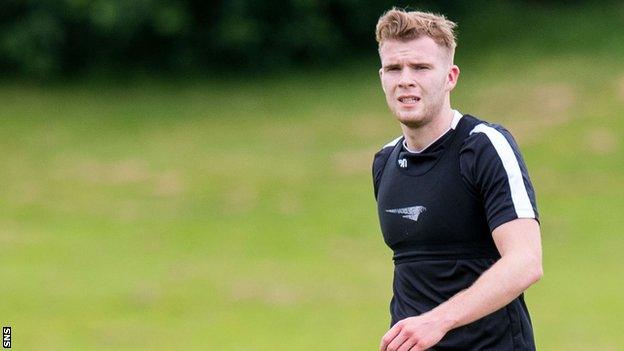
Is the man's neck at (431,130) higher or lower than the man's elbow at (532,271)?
higher

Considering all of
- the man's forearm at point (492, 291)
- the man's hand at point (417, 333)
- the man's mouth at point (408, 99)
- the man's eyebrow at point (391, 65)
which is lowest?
the man's hand at point (417, 333)

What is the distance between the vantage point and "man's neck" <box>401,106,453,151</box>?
4934 mm

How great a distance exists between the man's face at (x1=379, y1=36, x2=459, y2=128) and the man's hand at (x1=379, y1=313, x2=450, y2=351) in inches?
33.3

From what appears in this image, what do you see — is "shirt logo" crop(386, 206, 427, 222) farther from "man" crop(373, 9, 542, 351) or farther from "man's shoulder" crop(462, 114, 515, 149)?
"man's shoulder" crop(462, 114, 515, 149)

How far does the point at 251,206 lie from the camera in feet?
83.5

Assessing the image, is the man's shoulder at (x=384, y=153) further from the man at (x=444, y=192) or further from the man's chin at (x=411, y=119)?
the man's chin at (x=411, y=119)

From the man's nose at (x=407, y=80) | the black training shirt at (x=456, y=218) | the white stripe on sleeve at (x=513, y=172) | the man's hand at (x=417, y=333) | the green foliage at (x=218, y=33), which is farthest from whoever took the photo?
the green foliage at (x=218, y=33)

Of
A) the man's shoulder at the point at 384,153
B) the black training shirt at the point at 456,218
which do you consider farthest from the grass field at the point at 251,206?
the black training shirt at the point at 456,218

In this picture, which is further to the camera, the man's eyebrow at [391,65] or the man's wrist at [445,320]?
the man's eyebrow at [391,65]

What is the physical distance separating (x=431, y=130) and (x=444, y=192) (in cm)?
25

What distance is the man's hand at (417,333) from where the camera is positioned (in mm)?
4297

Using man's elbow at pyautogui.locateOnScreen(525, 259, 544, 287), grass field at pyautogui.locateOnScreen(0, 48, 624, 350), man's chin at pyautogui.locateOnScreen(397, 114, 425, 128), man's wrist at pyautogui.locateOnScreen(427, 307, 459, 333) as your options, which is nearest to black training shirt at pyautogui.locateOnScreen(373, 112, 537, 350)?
man's chin at pyautogui.locateOnScreen(397, 114, 425, 128)

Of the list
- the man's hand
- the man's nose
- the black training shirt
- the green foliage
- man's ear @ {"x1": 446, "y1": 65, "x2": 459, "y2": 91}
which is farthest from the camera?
the green foliage

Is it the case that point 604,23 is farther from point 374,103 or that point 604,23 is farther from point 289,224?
point 289,224
